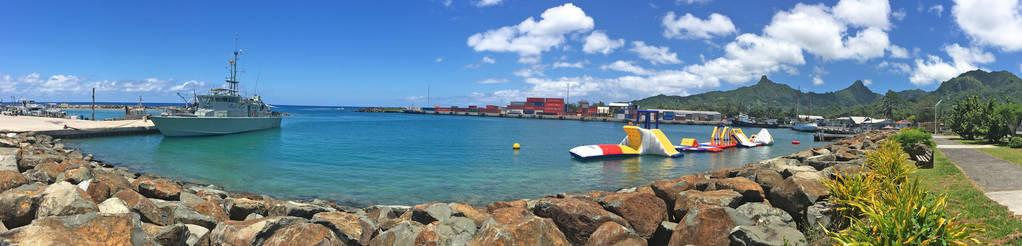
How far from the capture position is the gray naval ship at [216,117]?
4506 centimetres

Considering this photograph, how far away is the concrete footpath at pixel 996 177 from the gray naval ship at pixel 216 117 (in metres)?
55.9

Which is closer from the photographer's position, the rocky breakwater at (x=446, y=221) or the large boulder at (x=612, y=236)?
the rocky breakwater at (x=446, y=221)

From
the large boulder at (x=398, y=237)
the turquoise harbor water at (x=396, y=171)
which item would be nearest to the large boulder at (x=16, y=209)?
the large boulder at (x=398, y=237)

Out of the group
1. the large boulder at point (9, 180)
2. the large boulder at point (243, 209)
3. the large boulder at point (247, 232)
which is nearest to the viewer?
the large boulder at point (247, 232)

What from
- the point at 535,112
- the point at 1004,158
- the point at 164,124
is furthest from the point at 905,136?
the point at 535,112

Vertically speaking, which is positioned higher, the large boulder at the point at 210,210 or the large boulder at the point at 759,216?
the large boulder at the point at 759,216

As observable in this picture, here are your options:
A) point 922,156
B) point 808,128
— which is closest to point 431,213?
point 922,156

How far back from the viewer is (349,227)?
7.18 metres

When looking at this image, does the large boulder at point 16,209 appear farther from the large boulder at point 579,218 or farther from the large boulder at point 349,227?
the large boulder at point 579,218

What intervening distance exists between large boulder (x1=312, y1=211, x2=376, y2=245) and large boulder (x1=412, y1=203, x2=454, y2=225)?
1.16 m

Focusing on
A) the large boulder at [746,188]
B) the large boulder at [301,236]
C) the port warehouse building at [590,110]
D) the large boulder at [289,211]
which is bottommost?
the large boulder at [289,211]

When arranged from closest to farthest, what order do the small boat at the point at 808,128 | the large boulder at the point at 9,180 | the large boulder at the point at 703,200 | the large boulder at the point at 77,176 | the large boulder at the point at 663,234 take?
the large boulder at the point at 663,234 < the large boulder at the point at 703,200 < the large boulder at the point at 9,180 < the large boulder at the point at 77,176 < the small boat at the point at 808,128

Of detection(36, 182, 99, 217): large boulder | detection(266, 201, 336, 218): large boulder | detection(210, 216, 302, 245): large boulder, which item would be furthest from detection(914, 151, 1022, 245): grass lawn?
detection(36, 182, 99, 217): large boulder

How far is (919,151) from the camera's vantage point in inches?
642
